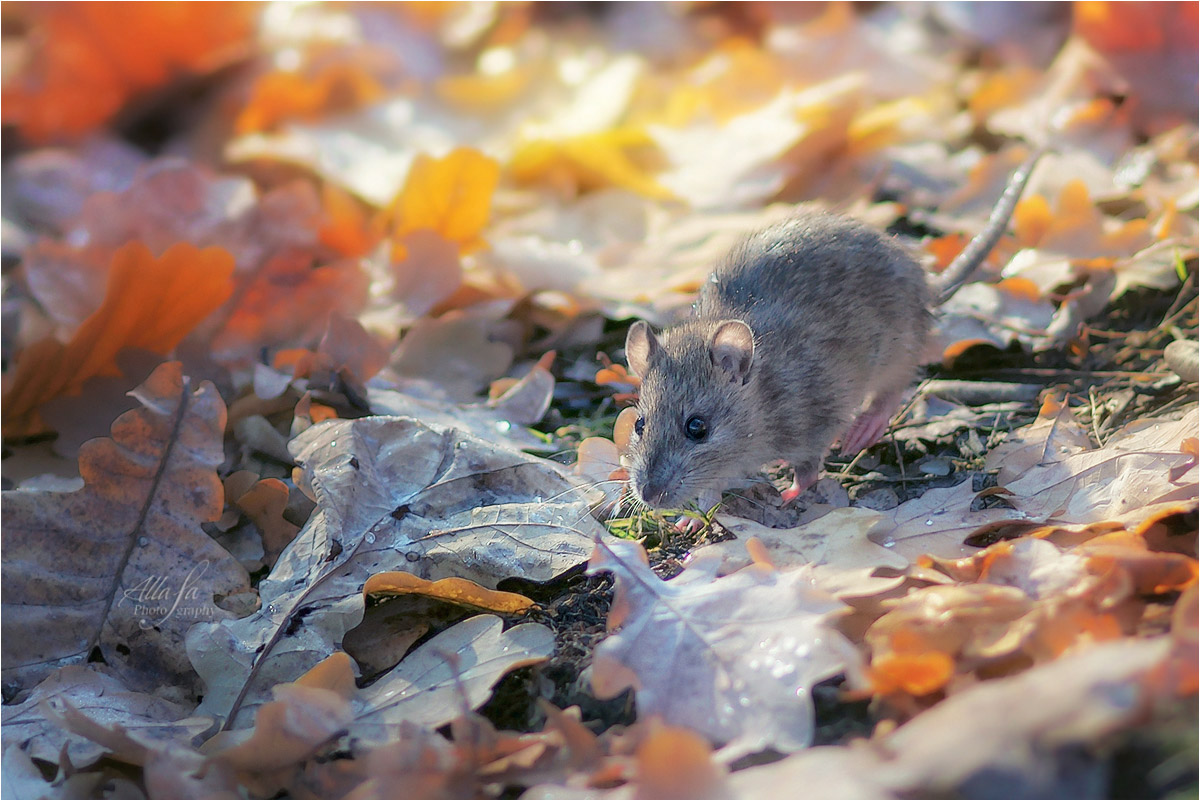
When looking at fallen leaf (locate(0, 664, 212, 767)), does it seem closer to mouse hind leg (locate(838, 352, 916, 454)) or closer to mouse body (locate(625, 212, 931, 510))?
mouse body (locate(625, 212, 931, 510))

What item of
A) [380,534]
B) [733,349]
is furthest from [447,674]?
[733,349]

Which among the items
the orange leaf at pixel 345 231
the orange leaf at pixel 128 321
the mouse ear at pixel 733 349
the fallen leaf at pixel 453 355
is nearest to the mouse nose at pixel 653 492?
the mouse ear at pixel 733 349

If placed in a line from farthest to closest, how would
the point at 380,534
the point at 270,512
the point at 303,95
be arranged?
the point at 303,95
the point at 270,512
the point at 380,534

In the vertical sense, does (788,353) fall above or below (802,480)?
above

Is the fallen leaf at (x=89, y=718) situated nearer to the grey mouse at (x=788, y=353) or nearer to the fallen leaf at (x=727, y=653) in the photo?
the fallen leaf at (x=727, y=653)

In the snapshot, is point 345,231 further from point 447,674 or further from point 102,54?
point 447,674
